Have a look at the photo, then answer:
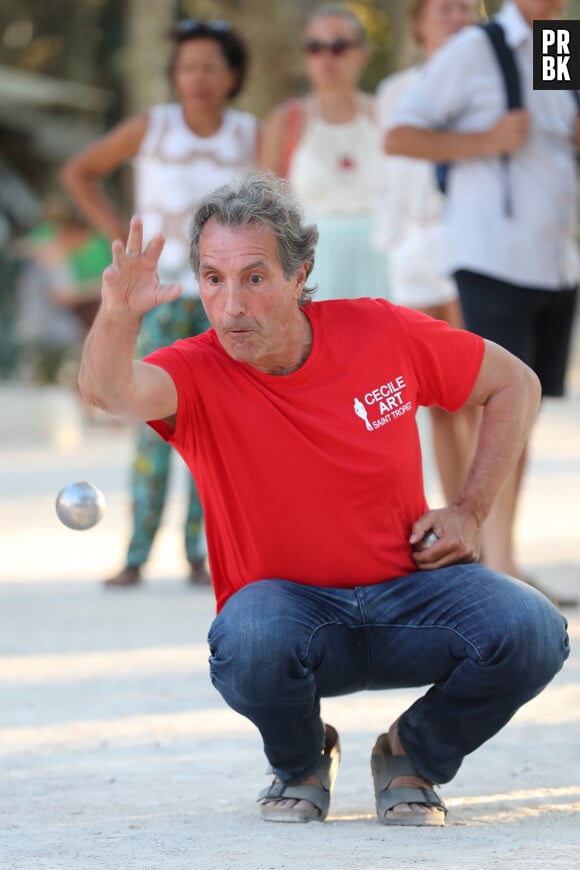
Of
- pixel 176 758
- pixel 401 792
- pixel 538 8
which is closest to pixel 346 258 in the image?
pixel 538 8

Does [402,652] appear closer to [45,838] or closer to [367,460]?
[367,460]

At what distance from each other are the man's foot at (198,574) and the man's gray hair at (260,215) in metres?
3.18

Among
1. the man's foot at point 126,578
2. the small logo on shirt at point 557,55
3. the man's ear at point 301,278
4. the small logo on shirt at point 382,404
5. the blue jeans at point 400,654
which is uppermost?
the small logo on shirt at point 557,55

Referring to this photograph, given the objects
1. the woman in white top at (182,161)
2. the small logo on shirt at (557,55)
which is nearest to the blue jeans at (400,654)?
the small logo on shirt at (557,55)

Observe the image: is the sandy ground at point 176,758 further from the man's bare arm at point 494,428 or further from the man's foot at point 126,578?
the man's bare arm at point 494,428

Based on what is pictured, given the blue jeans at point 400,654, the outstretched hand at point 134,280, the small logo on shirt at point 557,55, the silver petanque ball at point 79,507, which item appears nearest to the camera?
the outstretched hand at point 134,280

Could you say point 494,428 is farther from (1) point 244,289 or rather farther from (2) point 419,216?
(2) point 419,216

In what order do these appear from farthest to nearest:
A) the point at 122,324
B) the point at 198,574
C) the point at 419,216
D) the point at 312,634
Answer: the point at 198,574 < the point at 419,216 < the point at 312,634 < the point at 122,324

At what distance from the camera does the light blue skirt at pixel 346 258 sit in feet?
21.8

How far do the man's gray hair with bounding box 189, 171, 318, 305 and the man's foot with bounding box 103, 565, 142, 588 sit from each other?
3.22 m

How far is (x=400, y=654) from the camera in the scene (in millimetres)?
3420

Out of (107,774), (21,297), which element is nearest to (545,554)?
(107,774)

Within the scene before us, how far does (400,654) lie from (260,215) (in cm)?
92

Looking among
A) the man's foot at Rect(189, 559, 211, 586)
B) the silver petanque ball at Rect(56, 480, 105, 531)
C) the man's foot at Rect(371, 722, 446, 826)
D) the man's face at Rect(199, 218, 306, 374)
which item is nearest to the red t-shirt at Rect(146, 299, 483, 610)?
the man's face at Rect(199, 218, 306, 374)
